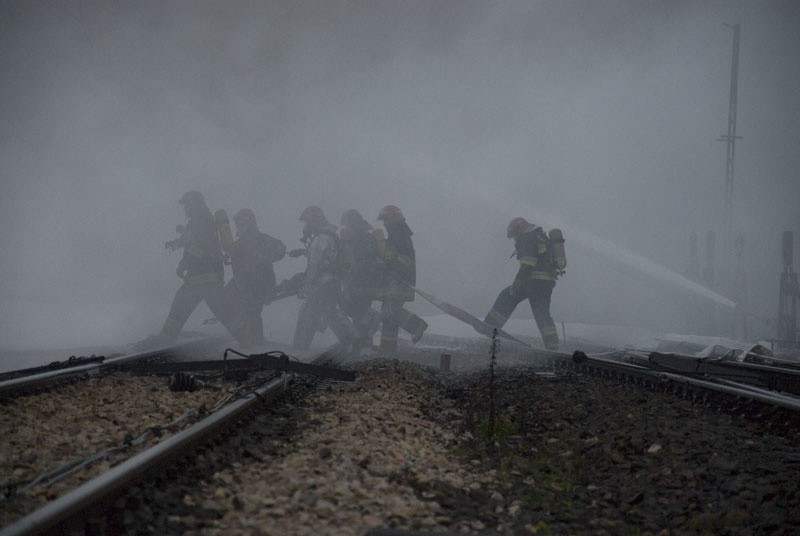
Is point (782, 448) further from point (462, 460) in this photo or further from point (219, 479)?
point (219, 479)

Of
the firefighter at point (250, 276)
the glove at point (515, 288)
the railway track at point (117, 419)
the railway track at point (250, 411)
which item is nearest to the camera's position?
the railway track at point (250, 411)

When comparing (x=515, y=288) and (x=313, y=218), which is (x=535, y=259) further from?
(x=313, y=218)

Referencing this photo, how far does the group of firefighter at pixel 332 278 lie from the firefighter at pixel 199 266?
21mm

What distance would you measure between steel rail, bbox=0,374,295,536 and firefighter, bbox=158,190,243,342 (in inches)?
347

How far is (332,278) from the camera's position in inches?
525

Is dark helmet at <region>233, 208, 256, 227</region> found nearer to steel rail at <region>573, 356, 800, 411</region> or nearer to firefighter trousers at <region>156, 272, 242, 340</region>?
firefighter trousers at <region>156, 272, 242, 340</region>

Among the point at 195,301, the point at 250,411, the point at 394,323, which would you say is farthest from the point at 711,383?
Answer: the point at 195,301

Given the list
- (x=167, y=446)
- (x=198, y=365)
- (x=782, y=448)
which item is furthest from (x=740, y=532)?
(x=198, y=365)

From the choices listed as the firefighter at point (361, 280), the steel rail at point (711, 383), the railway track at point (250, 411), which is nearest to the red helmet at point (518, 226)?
the firefighter at point (361, 280)

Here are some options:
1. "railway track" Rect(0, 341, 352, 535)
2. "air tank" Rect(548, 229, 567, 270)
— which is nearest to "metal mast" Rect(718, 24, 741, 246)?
"air tank" Rect(548, 229, 567, 270)

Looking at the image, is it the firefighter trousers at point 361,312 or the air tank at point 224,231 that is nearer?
the air tank at point 224,231

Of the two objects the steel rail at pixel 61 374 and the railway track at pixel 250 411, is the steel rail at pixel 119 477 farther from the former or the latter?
the steel rail at pixel 61 374

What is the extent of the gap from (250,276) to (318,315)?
2042 mm

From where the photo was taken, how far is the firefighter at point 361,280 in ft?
44.7
